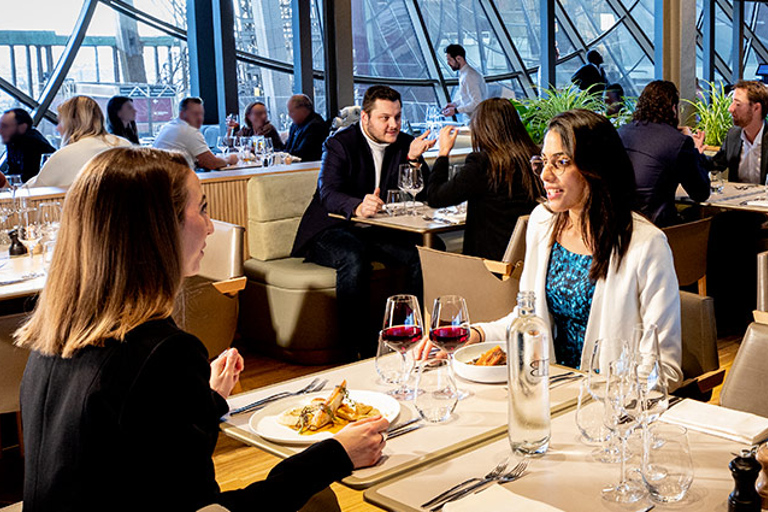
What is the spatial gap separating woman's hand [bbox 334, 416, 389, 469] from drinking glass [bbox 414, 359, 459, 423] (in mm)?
188

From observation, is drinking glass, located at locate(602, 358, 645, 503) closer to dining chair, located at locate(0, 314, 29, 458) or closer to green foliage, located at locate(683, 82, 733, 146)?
dining chair, located at locate(0, 314, 29, 458)

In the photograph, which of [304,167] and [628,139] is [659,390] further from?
[304,167]

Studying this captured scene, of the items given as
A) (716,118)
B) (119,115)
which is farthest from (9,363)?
(716,118)

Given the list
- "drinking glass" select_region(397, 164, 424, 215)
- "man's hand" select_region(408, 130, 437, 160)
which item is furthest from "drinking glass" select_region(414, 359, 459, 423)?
"man's hand" select_region(408, 130, 437, 160)

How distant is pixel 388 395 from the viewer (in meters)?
2.07

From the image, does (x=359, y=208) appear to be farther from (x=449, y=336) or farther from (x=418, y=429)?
(x=418, y=429)

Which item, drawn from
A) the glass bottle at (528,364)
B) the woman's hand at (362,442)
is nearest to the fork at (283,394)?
the woman's hand at (362,442)

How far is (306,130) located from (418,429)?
6411 mm

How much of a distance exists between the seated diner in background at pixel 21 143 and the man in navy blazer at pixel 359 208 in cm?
315

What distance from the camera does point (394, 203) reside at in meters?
5.09

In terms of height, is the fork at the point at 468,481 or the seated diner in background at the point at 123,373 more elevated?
the seated diner in background at the point at 123,373

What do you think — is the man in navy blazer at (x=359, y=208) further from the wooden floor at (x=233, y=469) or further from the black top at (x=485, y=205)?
the wooden floor at (x=233, y=469)

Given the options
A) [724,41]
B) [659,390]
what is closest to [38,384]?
[659,390]

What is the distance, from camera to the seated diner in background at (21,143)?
711cm
